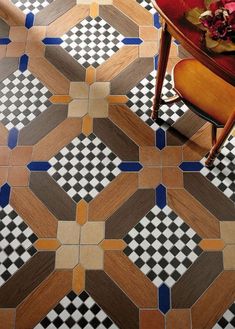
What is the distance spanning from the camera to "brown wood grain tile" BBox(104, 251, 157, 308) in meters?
1.62

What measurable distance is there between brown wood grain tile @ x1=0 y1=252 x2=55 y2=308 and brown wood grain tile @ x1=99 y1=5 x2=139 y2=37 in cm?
124

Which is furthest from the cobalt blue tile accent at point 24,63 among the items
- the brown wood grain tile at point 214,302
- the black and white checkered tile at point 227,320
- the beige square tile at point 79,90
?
the black and white checkered tile at point 227,320

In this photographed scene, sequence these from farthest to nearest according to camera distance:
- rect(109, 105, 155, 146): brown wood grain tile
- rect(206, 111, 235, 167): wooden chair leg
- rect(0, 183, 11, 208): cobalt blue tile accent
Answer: rect(109, 105, 155, 146): brown wood grain tile < rect(0, 183, 11, 208): cobalt blue tile accent < rect(206, 111, 235, 167): wooden chair leg

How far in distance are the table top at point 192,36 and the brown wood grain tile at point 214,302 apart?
85 centimetres

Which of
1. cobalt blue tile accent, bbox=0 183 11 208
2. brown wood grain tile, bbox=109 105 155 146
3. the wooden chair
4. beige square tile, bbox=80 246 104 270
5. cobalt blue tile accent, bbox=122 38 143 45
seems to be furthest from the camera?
cobalt blue tile accent, bbox=122 38 143 45

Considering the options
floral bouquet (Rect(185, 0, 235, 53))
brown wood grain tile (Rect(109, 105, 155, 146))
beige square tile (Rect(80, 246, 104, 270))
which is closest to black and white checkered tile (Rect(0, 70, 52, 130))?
brown wood grain tile (Rect(109, 105, 155, 146))

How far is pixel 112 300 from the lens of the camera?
1.62 metres

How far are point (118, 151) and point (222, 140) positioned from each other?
51cm

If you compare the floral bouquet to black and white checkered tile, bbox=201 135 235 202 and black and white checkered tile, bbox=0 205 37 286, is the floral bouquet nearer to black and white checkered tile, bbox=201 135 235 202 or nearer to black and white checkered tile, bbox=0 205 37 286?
black and white checkered tile, bbox=201 135 235 202

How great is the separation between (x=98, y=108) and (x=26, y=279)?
34.4 inches

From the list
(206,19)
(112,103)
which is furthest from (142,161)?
(206,19)

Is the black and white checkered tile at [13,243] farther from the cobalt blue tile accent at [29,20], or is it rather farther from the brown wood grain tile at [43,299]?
the cobalt blue tile accent at [29,20]

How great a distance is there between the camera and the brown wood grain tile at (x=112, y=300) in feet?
5.24

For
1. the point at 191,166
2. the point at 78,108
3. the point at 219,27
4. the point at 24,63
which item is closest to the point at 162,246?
the point at 191,166
